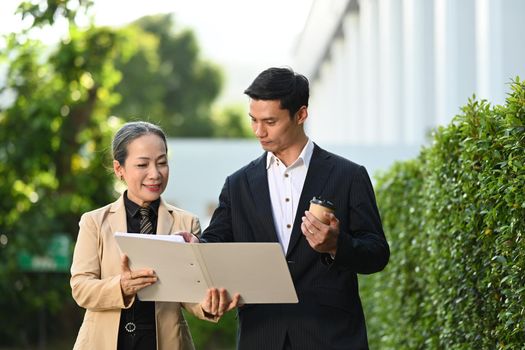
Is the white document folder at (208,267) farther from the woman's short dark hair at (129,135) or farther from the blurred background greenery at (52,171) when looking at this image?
the blurred background greenery at (52,171)

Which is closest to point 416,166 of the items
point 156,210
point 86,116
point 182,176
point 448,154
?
point 448,154

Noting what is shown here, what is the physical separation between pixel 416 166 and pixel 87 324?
3.88 m

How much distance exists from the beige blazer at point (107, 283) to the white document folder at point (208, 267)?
0.63 feet

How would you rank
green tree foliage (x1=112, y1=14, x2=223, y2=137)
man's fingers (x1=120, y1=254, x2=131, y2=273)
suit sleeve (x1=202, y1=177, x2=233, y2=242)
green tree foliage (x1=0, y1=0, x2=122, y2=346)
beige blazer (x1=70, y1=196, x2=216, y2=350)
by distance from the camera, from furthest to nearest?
green tree foliage (x1=112, y1=14, x2=223, y2=137), green tree foliage (x1=0, y1=0, x2=122, y2=346), suit sleeve (x1=202, y1=177, x2=233, y2=242), beige blazer (x1=70, y1=196, x2=216, y2=350), man's fingers (x1=120, y1=254, x2=131, y2=273)

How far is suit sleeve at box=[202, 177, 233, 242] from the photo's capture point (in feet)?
16.0

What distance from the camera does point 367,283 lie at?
1085 centimetres

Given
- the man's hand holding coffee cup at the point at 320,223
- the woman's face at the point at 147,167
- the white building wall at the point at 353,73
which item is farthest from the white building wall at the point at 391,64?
the man's hand holding coffee cup at the point at 320,223

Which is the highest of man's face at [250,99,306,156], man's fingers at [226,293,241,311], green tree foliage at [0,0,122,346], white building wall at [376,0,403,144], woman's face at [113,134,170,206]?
white building wall at [376,0,403,144]

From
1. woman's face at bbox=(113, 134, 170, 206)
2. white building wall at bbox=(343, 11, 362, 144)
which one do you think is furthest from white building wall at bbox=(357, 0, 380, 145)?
woman's face at bbox=(113, 134, 170, 206)

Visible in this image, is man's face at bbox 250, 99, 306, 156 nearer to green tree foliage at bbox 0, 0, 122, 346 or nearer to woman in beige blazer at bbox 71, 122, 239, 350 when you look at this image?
woman in beige blazer at bbox 71, 122, 239, 350

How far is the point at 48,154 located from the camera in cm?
1662

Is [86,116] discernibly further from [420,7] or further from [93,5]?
[93,5]

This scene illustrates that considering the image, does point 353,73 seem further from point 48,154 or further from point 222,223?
point 222,223

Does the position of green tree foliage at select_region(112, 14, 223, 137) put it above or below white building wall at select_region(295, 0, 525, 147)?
above
